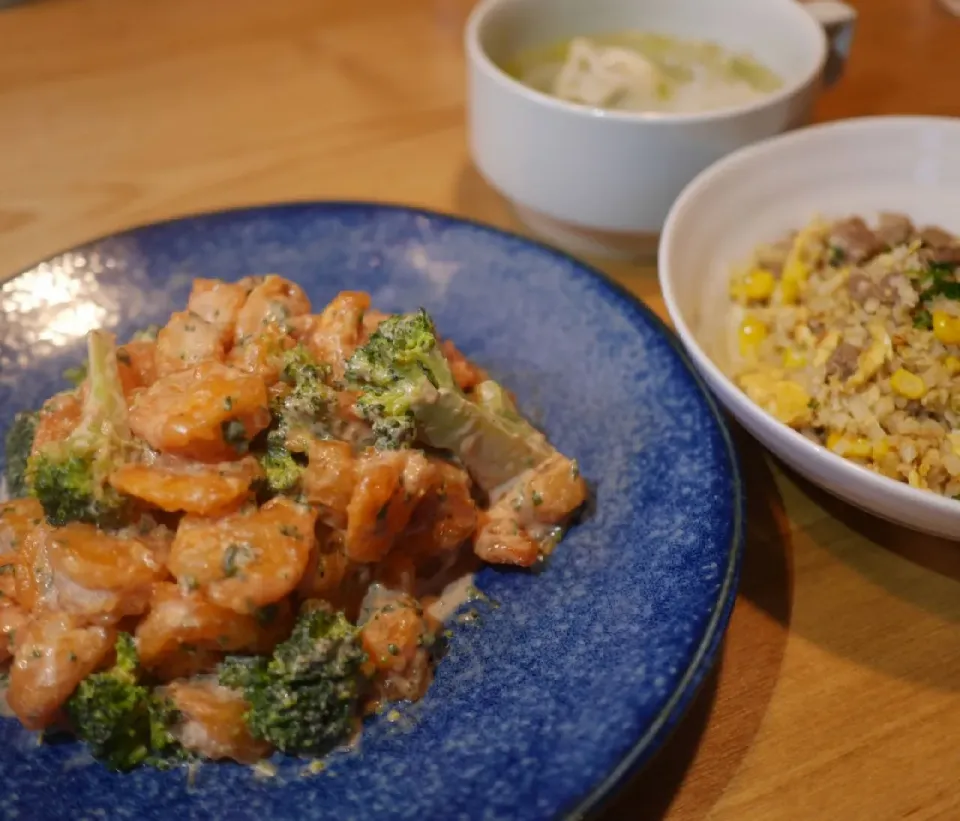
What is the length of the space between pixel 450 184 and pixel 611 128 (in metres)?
0.66

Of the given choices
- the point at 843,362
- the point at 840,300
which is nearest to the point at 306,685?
the point at 843,362

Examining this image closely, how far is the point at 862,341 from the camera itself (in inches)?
60.4

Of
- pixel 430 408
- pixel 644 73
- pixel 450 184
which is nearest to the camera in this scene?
pixel 430 408

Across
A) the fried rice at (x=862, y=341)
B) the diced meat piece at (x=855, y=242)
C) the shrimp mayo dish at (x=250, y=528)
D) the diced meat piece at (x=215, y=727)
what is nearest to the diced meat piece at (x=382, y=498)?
the shrimp mayo dish at (x=250, y=528)

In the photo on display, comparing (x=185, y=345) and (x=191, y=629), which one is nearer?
(x=191, y=629)

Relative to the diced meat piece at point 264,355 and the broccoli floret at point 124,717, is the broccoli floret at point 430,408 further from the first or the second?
the broccoli floret at point 124,717

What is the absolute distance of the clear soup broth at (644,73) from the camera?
2.01 meters

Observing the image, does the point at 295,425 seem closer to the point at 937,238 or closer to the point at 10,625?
the point at 10,625

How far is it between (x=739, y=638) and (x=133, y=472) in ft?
2.89

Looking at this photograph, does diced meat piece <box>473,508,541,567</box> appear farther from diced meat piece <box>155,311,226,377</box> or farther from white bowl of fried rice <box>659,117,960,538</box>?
diced meat piece <box>155,311,226,377</box>

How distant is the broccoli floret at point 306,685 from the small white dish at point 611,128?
104 centimetres

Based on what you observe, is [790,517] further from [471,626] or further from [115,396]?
[115,396]

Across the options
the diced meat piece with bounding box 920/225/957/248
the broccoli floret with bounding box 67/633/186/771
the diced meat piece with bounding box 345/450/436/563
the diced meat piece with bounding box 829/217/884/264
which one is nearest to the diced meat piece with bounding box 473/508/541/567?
the diced meat piece with bounding box 345/450/436/563

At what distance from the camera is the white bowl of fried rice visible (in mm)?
1354
